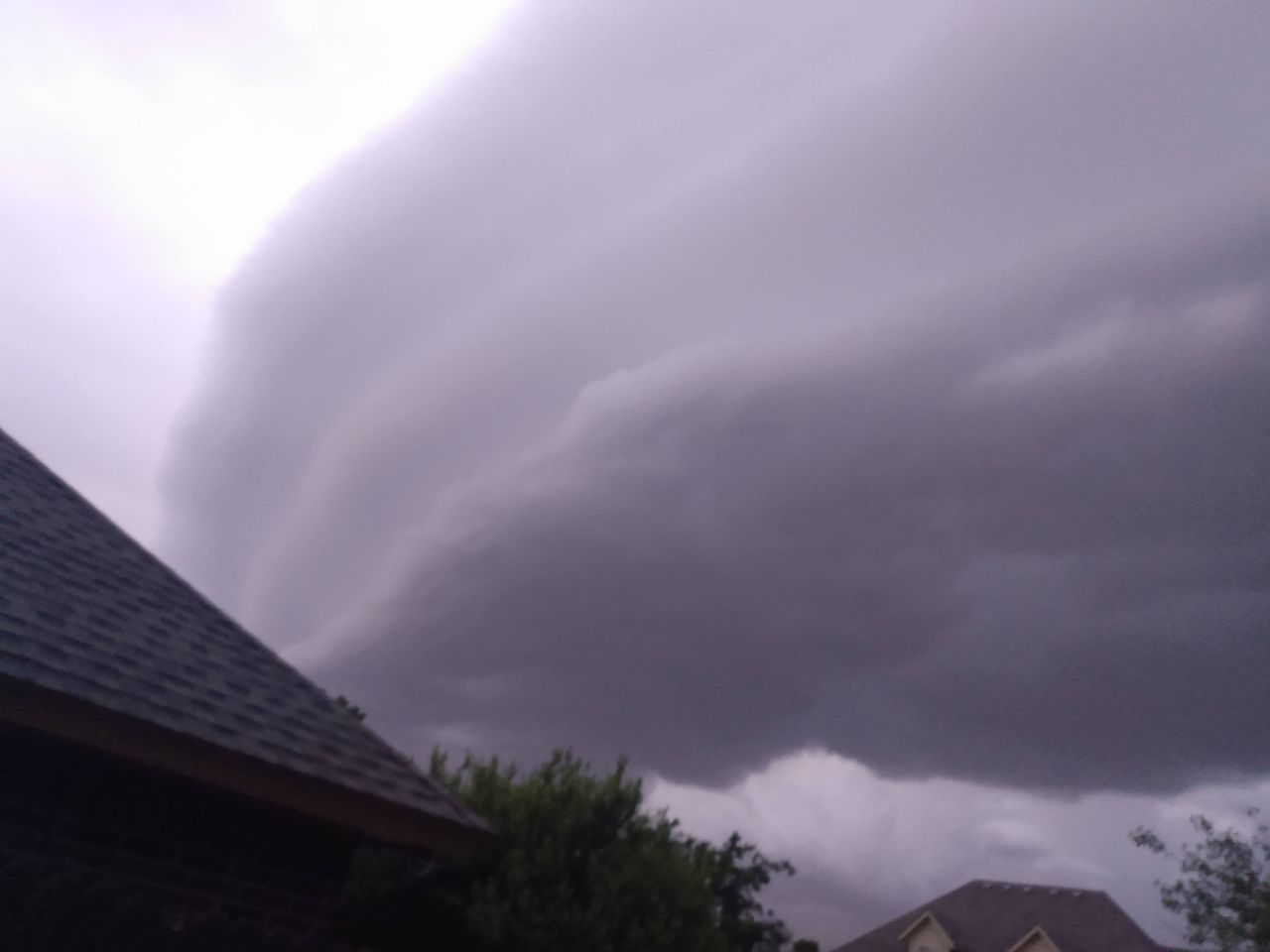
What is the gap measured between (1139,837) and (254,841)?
2510 cm

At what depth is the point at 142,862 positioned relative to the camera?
715 centimetres

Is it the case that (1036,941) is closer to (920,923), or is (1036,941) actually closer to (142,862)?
(920,923)

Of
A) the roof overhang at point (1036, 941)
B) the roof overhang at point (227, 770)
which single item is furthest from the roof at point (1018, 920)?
the roof overhang at point (227, 770)

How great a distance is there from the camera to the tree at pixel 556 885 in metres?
13.1

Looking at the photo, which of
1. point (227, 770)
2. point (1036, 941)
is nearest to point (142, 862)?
point (227, 770)

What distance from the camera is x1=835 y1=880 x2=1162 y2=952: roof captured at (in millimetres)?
35156

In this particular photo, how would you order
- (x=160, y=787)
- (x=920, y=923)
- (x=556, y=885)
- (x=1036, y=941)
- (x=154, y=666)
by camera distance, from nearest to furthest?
1. (x=160, y=787)
2. (x=154, y=666)
3. (x=556, y=885)
4. (x=1036, y=941)
5. (x=920, y=923)

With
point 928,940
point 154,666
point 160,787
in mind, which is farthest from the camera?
point 928,940

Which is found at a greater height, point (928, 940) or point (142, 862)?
point (928, 940)

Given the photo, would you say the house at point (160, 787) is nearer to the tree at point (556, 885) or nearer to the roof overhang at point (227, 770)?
the roof overhang at point (227, 770)

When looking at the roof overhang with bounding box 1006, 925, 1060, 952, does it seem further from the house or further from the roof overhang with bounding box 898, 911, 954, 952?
the house

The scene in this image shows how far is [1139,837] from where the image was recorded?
86.7 ft

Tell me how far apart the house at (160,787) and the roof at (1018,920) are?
33547 mm

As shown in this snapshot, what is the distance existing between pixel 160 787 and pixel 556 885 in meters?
7.60
